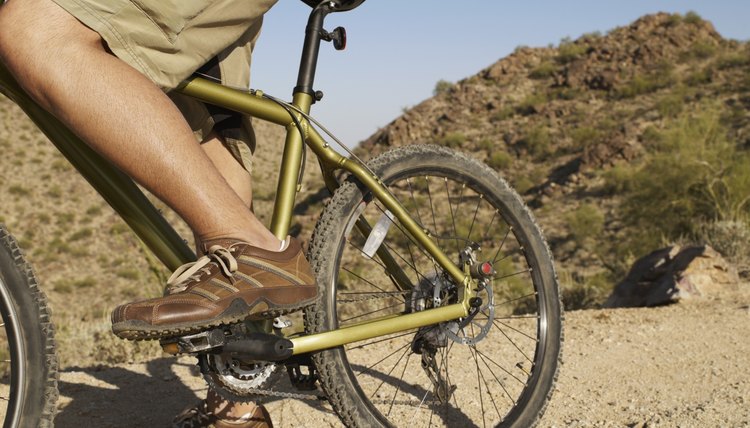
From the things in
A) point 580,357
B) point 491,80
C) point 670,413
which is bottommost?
point 670,413

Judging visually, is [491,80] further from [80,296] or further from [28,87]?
[28,87]

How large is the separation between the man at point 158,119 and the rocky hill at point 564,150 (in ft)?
32.1

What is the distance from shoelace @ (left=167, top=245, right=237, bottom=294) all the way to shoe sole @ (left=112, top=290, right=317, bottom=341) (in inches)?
3.6

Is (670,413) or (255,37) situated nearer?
(255,37)

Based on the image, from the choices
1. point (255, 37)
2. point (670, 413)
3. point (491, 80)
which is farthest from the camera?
point (491, 80)

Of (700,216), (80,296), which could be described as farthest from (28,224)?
(700,216)

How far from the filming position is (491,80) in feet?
98.9

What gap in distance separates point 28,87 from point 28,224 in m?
20.8

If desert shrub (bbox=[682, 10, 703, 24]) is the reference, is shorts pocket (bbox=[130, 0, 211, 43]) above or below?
below

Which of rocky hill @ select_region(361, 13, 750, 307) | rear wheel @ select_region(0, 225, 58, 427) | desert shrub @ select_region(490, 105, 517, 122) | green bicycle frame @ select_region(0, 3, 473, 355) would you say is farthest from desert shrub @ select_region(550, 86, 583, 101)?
rear wheel @ select_region(0, 225, 58, 427)

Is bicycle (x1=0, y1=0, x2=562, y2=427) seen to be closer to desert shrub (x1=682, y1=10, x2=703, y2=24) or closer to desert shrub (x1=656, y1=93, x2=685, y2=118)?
desert shrub (x1=656, y1=93, x2=685, y2=118)

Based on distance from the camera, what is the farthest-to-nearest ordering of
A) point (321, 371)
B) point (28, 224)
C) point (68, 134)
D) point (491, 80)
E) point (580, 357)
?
point (491, 80) → point (28, 224) → point (580, 357) → point (321, 371) → point (68, 134)

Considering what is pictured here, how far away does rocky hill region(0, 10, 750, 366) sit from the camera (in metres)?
15.3

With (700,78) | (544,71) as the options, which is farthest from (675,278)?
(544,71)
